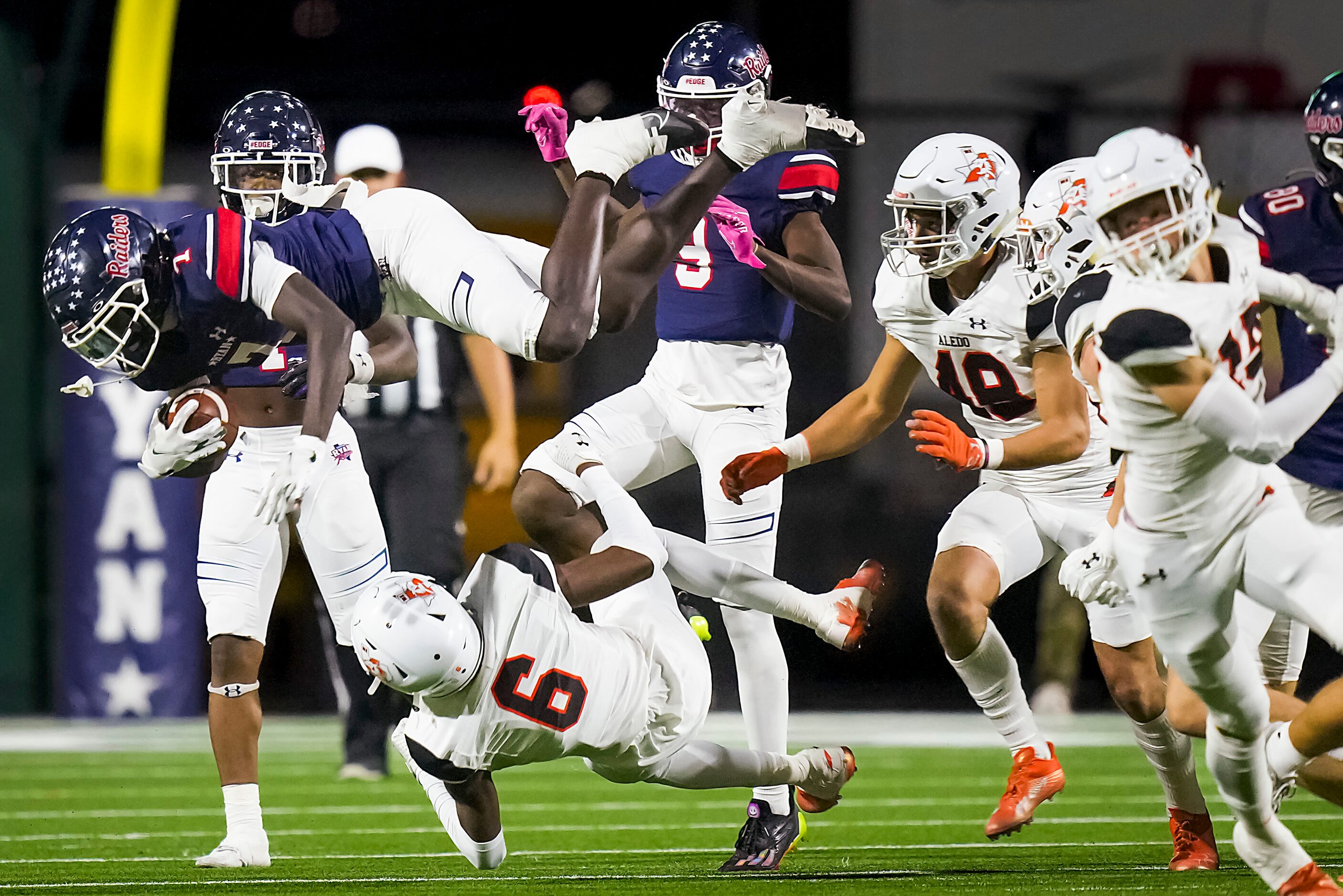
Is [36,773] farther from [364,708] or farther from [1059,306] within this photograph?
[1059,306]

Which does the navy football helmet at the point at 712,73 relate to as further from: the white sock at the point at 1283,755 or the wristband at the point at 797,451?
the white sock at the point at 1283,755

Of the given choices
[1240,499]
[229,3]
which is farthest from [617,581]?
[229,3]

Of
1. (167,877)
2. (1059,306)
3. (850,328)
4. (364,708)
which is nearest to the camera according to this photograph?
(1059,306)

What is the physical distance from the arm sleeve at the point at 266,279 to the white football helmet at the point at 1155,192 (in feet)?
5.98

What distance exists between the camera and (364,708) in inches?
242

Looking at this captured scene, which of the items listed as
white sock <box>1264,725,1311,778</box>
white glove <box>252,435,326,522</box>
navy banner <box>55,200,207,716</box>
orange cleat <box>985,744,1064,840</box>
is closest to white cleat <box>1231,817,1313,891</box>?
white sock <box>1264,725,1311,778</box>

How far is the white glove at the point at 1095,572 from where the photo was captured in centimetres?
345

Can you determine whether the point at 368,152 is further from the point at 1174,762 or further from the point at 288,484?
the point at 1174,762

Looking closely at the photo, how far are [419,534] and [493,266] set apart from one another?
208cm

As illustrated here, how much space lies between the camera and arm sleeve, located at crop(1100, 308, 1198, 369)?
10.1ft

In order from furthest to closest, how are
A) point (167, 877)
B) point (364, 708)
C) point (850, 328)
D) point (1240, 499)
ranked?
point (850, 328) → point (364, 708) → point (167, 877) → point (1240, 499)

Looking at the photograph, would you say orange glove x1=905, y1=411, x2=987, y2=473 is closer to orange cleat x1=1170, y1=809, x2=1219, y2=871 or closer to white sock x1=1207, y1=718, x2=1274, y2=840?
white sock x1=1207, y1=718, x2=1274, y2=840

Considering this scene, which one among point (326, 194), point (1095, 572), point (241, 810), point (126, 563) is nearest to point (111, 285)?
point (326, 194)

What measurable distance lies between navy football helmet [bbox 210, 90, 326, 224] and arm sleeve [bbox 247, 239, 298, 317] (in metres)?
0.58
